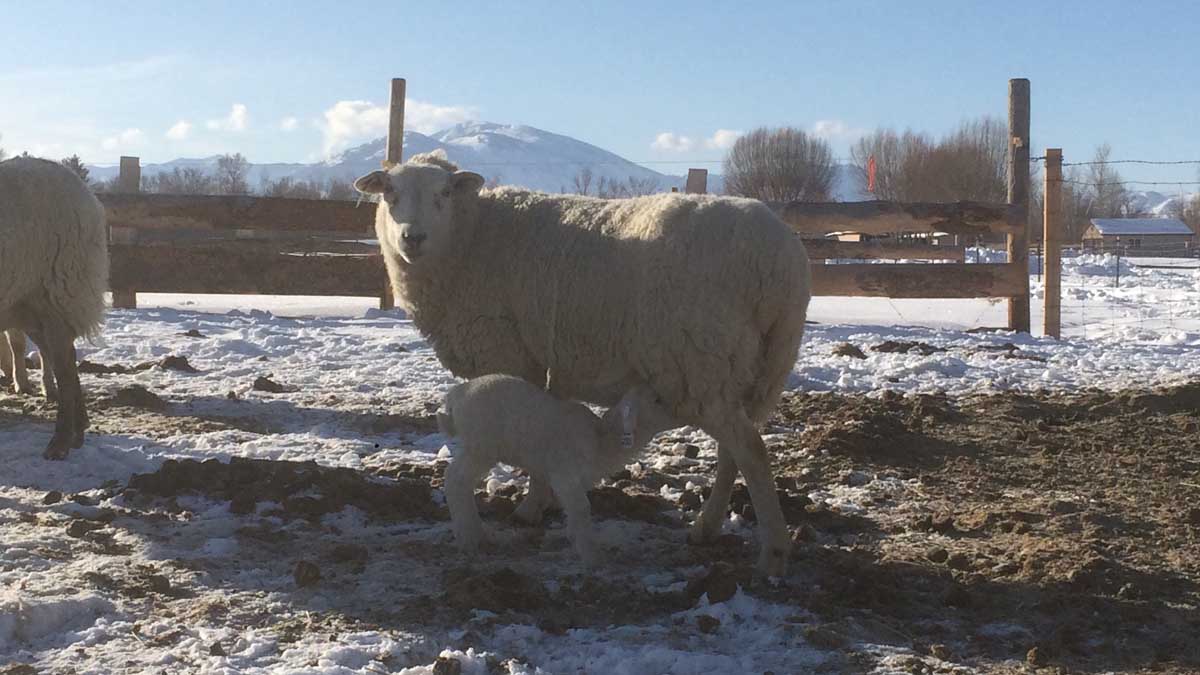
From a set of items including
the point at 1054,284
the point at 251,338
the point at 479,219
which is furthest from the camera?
the point at 1054,284

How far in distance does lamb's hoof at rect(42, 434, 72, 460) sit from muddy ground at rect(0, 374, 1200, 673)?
76cm

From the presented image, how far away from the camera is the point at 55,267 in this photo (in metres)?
6.79

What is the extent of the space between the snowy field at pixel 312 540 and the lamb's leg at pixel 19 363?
1.11 ft

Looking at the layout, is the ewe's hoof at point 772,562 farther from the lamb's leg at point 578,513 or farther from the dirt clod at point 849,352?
the dirt clod at point 849,352

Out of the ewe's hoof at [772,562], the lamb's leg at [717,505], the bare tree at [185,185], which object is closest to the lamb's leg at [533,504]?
the lamb's leg at [717,505]

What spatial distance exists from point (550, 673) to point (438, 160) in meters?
3.78

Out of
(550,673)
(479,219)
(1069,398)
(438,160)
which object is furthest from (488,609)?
(1069,398)

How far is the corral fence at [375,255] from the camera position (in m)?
12.7

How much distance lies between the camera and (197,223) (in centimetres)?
1316

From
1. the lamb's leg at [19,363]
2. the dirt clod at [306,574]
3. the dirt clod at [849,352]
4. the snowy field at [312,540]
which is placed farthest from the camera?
the dirt clod at [849,352]

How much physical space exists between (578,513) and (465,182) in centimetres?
228

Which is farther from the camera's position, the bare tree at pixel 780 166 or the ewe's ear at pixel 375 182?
the bare tree at pixel 780 166

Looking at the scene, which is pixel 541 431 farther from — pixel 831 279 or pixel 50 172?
pixel 831 279

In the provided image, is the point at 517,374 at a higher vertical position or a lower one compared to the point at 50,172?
lower
